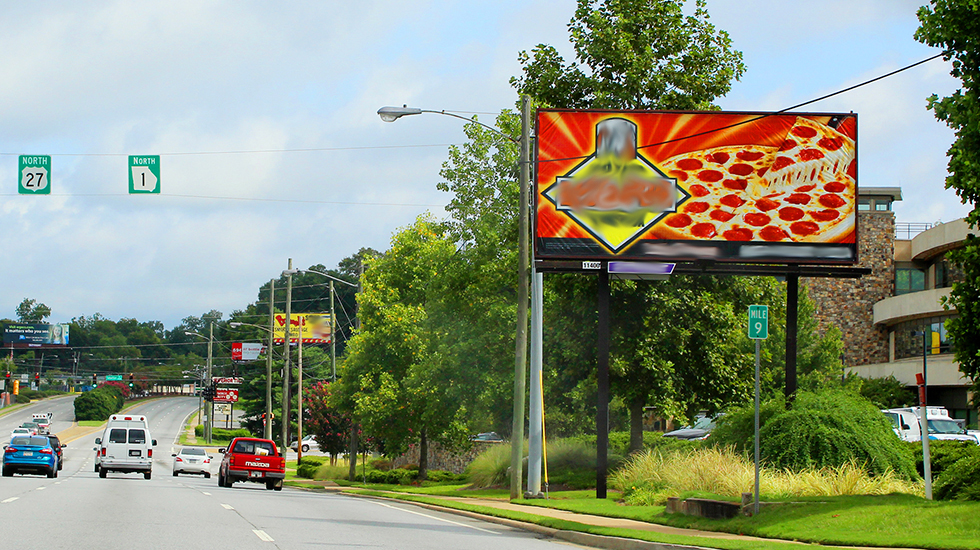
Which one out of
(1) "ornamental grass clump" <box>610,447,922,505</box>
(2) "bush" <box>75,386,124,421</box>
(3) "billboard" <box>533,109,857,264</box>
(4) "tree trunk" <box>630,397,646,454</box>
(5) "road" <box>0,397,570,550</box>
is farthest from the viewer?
(2) "bush" <box>75,386,124,421</box>

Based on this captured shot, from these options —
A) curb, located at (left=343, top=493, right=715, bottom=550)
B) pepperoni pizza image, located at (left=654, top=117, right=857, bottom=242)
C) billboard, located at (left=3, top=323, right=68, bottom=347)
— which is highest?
pepperoni pizza image, located at (left=654, top=117, right=857, bottom=242)

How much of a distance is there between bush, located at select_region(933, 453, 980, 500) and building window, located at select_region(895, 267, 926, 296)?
50621 millimetres

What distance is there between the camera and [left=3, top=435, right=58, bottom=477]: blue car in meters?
33.8

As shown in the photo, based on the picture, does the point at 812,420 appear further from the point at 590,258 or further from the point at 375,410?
the point at 375,410

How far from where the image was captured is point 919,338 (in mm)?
58656

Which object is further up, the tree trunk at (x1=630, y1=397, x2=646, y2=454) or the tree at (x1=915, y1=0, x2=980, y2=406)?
the tree at (x1=915, y1=0, x2=980, y2=406)

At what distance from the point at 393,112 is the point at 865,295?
50.8m

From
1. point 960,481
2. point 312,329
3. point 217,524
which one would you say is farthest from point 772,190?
point 312,329

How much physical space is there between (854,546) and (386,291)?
2956 cm

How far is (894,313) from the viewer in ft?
200

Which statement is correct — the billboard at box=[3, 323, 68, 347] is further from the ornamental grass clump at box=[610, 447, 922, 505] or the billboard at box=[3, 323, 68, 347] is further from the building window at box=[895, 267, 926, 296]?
the ornamental grass clump at box=[610, 447, 922, 505]

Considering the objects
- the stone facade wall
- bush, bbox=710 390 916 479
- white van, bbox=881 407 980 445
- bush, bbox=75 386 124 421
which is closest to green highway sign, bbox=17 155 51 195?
bush, bbox=710 390 916 479

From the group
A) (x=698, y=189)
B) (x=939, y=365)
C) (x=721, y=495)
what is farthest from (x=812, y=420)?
(x=939, y=365)

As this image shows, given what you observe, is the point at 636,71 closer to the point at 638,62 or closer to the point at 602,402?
the point at 638,62
